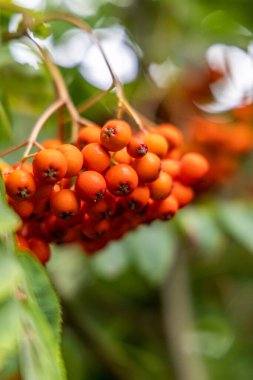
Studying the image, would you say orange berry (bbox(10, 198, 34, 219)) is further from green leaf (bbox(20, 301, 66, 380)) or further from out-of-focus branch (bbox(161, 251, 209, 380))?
out-of-focus branch (bbox(161, 251, 209, 380))

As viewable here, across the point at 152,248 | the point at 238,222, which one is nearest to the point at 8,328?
the point at 152,248

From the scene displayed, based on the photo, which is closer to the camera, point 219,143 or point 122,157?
point 122,157

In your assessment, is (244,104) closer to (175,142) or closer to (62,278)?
(62,278)

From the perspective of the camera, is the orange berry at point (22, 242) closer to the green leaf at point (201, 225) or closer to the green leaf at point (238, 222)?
the green leaf at point (201, 225)

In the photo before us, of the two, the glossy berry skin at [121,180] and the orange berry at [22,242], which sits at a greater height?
the glossy berry skin at [121,180]

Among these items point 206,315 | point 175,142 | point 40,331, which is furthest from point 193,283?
point 40,331

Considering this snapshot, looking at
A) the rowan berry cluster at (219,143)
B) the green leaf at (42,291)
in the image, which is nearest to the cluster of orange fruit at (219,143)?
the rowan berry cluster at (219,143)

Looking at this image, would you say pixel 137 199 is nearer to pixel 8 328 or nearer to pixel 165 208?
pixel 165 208
